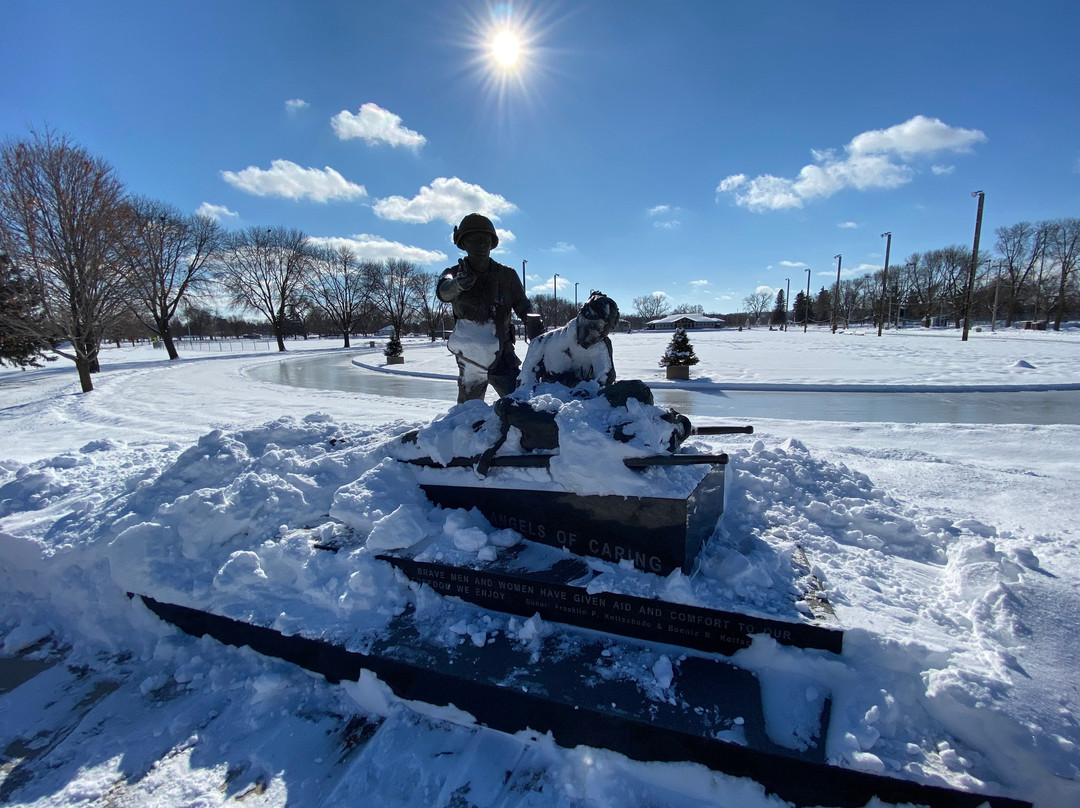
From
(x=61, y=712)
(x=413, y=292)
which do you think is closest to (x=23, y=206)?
(x=61, y=712)

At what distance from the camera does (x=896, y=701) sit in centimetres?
185

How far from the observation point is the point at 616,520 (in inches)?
103

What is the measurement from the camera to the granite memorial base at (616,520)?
2.47 meters

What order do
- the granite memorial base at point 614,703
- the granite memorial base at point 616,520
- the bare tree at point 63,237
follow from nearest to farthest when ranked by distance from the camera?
1. the granite memorial base at point 614,703
2. the granite memorial base at point 616,520
3. the bare tree at point 63,237

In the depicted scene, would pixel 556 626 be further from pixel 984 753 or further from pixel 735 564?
pixel 984 753

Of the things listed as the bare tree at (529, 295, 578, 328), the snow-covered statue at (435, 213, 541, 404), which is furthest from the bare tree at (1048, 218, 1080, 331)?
the snow-covered statue at (435, 213, 541, 404)

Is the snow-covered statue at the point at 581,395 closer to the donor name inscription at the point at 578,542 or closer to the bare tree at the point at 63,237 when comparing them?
the donor name inscription at the point at 578,542

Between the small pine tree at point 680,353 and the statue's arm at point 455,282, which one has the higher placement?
the statue's arm at point 455,282

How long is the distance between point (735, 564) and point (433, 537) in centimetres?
182

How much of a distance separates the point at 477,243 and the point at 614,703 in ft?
10.8

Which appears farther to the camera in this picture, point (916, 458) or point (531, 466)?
point (916, 458)

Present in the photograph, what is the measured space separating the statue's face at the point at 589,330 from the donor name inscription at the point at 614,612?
1.55 metres

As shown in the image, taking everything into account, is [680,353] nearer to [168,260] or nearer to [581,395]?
[581,395]

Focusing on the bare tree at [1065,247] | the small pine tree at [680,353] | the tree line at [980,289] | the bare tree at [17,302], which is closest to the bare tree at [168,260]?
the bare tree at [17,302]
